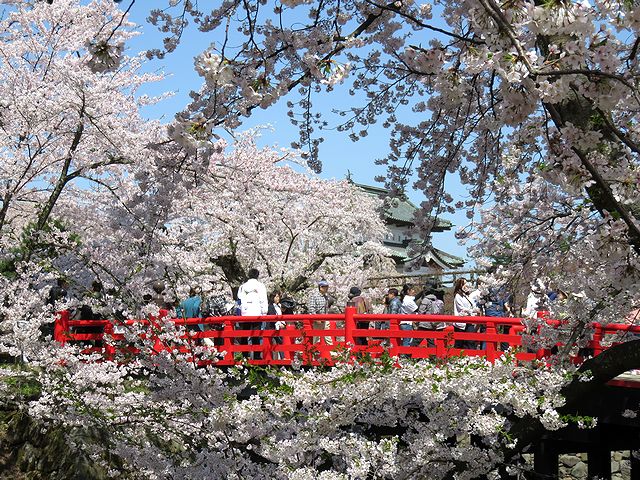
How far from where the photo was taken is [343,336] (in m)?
8.85

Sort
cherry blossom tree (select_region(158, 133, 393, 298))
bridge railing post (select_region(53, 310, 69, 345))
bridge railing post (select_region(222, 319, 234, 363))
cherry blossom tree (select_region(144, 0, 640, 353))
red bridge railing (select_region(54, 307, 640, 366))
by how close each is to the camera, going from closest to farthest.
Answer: cherry blossom tree (select_region(144, 0, 640, 353)) < red bridge railing (select_region(54, 307, 640, 366)) < bridge railing post (select_region(222, 319, 234, 363)) < bridge railing post (select_region(53, 310, 69, 345)) < cherry blossom tree (select_region(158, 133, 393, 298))

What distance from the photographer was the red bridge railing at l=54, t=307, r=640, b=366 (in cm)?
731

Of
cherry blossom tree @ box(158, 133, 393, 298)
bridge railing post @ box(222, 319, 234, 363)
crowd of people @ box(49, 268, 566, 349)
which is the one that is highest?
cherry blossom tree @ box(158, 133, 393, 298)

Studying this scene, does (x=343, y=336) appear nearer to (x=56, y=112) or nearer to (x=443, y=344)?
(x=443, y=344)

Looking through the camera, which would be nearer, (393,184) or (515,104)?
(515,104)

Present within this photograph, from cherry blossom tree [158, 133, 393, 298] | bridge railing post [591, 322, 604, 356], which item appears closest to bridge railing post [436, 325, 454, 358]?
bridge railing post [591, 322, 604, 356]

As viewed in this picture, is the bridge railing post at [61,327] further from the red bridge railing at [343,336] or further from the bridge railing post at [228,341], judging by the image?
the bridge railing post at [228,341]

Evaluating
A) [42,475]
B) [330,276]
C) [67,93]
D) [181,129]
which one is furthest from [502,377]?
[330,276]

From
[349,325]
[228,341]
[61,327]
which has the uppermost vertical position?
[349,325]

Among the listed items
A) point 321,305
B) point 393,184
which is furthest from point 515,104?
point 321,305

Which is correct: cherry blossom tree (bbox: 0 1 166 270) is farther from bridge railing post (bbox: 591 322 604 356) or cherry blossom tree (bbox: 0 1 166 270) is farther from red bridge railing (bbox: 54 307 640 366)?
bridge railing post (bbox: 591 322 604 356)

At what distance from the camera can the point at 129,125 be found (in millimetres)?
11781

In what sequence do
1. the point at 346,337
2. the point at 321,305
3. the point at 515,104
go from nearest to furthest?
the point at 515,104, the point at 346,337, the point at 321,305

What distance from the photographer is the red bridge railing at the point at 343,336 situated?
731 cm
